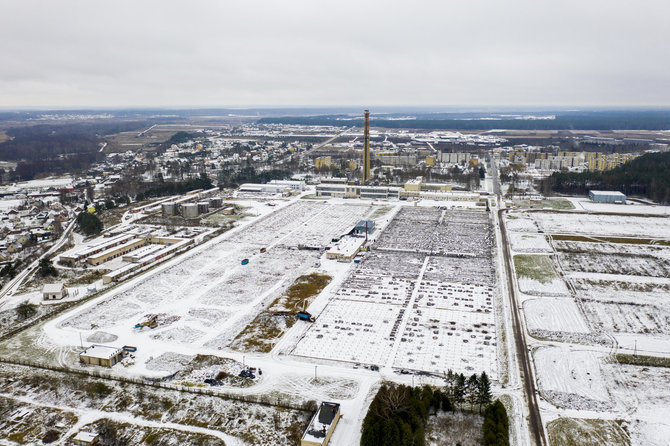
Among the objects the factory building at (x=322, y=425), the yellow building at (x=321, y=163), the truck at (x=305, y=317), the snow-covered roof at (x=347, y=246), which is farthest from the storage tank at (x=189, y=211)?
the factory building at (x=322, y=425)

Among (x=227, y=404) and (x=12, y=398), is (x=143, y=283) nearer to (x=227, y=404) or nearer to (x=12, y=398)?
(x=12, y=398)

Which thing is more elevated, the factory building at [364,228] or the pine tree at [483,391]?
the factory building at [364,228]

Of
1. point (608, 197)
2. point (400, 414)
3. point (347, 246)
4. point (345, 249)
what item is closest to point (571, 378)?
point (400, 414)

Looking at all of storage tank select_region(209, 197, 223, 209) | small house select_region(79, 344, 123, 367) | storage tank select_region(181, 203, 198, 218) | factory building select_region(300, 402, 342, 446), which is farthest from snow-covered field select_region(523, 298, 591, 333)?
storage tank select_region(209, 197, 223, 209)

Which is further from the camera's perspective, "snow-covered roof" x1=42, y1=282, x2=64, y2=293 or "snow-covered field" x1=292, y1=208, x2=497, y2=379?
"snow-covered roof" x1=42, y1=282, x2=64, y2=293

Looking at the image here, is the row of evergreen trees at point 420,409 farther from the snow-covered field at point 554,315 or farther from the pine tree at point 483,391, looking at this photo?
the snow-covered field at point 554,315

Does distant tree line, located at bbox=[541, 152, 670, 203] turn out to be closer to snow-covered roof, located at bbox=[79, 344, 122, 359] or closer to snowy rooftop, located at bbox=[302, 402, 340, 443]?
snowy rooftop, located at bbox=[302, 402, 340, 443]

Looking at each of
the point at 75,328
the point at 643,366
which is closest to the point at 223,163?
the point at 75,328
